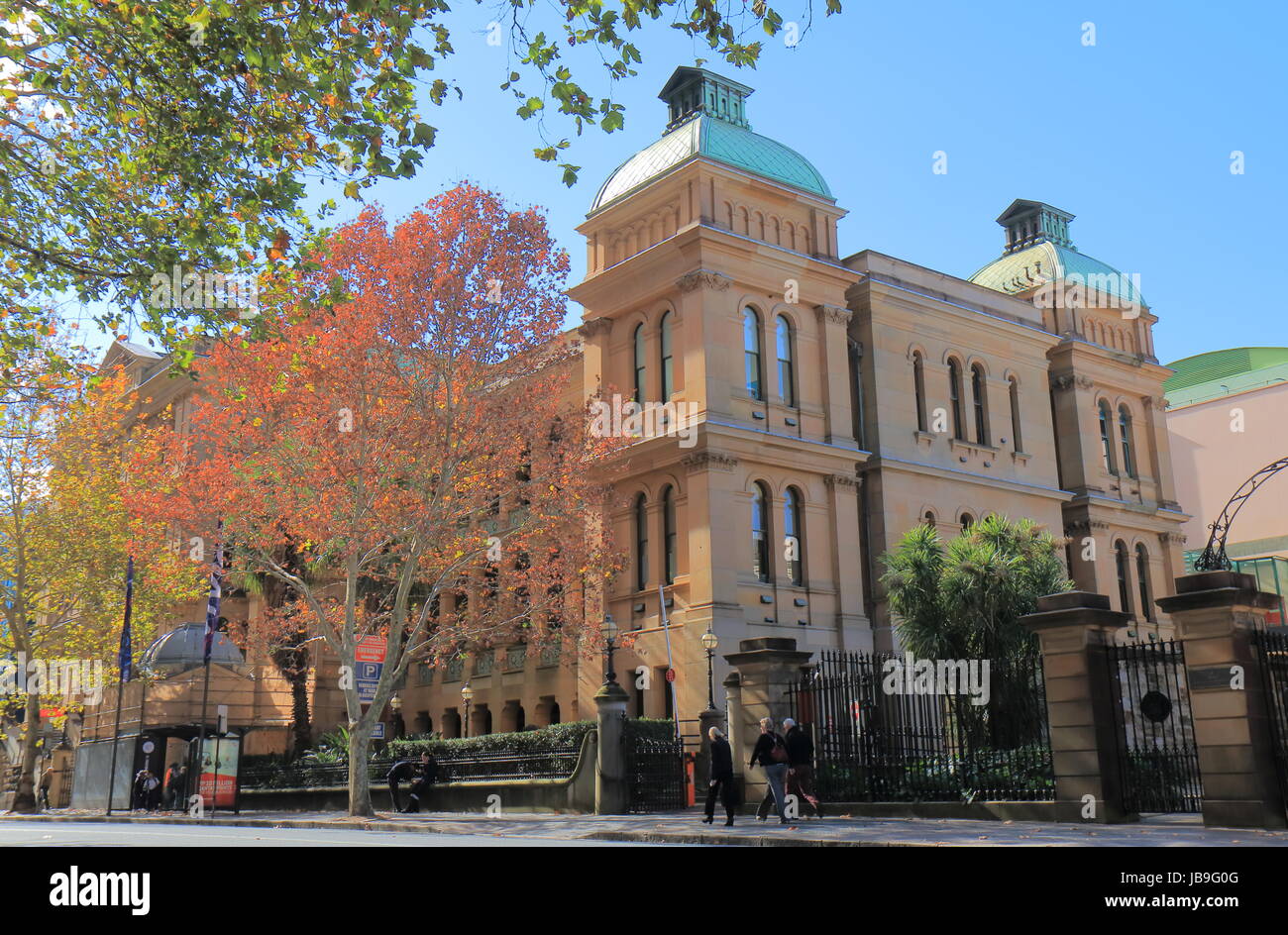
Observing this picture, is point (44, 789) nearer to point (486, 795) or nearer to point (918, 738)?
point (486, 795)

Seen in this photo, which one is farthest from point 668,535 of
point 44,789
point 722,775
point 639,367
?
point 44,789

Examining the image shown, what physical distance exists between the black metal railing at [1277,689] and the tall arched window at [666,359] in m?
21.2

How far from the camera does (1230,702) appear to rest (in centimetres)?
1416

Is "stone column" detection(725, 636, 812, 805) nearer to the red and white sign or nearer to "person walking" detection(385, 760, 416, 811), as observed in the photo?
the red and white sign

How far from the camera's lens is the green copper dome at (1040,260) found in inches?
1810

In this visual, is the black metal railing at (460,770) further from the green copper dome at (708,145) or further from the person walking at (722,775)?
the green copper dome at (708,145)

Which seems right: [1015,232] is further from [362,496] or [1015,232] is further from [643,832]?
[643,832]

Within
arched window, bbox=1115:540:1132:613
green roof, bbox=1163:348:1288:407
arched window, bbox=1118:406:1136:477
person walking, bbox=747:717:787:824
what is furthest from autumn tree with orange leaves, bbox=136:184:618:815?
green roof, bbox=1163:348:1288:407

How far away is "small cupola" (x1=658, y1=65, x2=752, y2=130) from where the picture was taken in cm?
3788

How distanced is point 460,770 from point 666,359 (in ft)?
44.4

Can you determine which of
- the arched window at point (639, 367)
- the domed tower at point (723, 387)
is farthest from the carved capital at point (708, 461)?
the arched window at point (639, 367)

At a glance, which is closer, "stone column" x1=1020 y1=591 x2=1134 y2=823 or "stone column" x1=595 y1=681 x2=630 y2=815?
"stone column" x1=1020 y1=591 x2=1134 y2=823

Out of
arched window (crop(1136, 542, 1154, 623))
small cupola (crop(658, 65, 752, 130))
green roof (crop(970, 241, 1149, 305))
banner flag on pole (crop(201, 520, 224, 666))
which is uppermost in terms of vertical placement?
small cupola (crop(658, 65, 752, 130))

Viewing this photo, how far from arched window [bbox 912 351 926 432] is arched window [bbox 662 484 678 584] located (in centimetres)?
953
